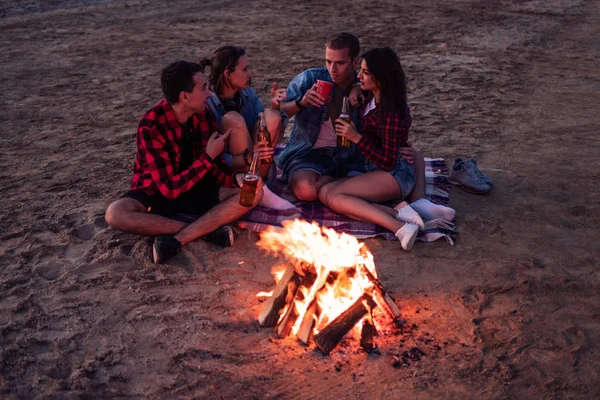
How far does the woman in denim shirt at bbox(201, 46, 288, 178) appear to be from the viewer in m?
5.27

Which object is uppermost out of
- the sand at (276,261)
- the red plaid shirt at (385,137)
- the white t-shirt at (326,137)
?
the red plaid shirt at (385,137)

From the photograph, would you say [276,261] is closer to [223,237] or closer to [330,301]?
[223,237]

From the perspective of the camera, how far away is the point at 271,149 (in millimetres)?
5094

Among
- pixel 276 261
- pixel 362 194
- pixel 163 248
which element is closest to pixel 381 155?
pixel 362 194

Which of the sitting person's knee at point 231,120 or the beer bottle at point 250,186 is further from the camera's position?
the sitting person's knee at point 231,120

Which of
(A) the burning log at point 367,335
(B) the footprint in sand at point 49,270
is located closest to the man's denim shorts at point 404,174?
(A) the burning log at point 367,335

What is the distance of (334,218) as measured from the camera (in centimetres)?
544

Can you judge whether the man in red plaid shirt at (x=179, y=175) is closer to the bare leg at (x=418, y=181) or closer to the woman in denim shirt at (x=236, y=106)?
the woman in denim shirt at (x=236, y=106)

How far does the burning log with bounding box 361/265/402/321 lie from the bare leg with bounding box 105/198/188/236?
1.76 m

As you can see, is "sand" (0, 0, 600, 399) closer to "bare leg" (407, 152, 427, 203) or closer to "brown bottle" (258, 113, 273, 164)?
"bare leg" (407, 152, 427, 203)

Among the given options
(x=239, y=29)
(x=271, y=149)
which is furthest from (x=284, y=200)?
(x=239, y=29)

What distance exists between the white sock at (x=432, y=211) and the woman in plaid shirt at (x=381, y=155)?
17 cm

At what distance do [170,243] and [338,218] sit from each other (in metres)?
1.48

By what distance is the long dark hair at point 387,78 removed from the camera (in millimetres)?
5020
